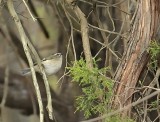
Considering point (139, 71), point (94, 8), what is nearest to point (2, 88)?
point (94, 8)

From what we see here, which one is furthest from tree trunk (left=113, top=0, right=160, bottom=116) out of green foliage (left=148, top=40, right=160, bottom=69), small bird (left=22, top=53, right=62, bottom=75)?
small bird (left=22, top=53, right=62, bottom=75)

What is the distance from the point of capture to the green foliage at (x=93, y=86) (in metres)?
2.43

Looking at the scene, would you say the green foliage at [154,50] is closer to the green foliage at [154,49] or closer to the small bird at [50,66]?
the green foliage at [154,49]

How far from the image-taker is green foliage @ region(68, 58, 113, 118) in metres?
2.43

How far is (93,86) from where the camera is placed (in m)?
2.52

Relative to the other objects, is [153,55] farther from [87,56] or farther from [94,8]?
[94,8]

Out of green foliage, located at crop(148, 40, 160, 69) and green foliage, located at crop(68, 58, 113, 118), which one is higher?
green foliage, located at crop(148, 40, 160, 69)

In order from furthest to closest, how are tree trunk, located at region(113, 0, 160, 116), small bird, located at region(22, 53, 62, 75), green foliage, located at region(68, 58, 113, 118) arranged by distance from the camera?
small bird, located at region(22, 53, 62, 75)
tree trunk, located at region(113, 0, 160, 116)
green foliage, located at region(68, 58, 113, 118)

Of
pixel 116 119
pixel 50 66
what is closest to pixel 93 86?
pixel 116 119

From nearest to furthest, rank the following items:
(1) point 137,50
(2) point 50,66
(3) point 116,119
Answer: (3) point 116,119 → (1) point 137,50 → (2) point 50,66

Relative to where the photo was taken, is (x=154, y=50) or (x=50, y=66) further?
(x=50, y=66)

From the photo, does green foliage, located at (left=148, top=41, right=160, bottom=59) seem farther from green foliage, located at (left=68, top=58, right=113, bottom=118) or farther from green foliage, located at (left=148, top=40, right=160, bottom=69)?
green foliage, located at (left=68, top=58, right=113, bottom=118)

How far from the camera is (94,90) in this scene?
8.38 feet

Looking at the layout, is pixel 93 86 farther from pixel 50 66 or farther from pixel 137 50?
pixel 50 66
